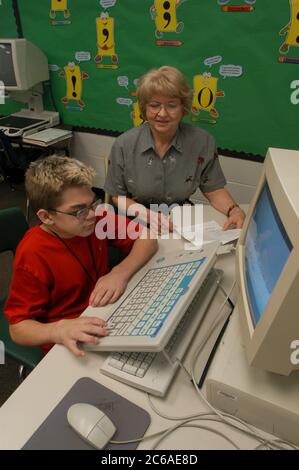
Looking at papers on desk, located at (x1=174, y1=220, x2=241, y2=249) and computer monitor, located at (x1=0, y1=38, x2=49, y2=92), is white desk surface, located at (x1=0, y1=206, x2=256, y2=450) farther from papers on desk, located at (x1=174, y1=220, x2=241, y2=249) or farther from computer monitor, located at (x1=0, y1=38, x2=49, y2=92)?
computer monitor, located at (x1=0, y1=38, x2=49, y2=92)

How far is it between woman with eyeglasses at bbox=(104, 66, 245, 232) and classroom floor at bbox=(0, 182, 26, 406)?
98 cm

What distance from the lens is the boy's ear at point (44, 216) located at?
3.43 feet

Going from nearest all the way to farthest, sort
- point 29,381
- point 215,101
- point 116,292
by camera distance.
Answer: point 29,381 < point 116,292 < point 215,101

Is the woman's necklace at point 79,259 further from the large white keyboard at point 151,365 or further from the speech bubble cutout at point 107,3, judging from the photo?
the speech bubble cutout at point 107,3

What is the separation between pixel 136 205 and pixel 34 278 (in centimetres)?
76

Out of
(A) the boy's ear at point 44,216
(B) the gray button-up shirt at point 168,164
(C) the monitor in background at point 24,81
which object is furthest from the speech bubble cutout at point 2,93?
(A) the boy's ear at point 44,216

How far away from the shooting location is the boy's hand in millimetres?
953

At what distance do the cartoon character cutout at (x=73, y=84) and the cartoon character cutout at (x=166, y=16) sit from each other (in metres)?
0.76

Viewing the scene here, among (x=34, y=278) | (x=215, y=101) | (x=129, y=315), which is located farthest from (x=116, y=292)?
(x=215, y=101)

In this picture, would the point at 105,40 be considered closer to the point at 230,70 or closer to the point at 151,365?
the point at 230,70

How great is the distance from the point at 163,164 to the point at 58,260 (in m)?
0.85

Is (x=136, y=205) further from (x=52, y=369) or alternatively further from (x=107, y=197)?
(x=52, y=369)
